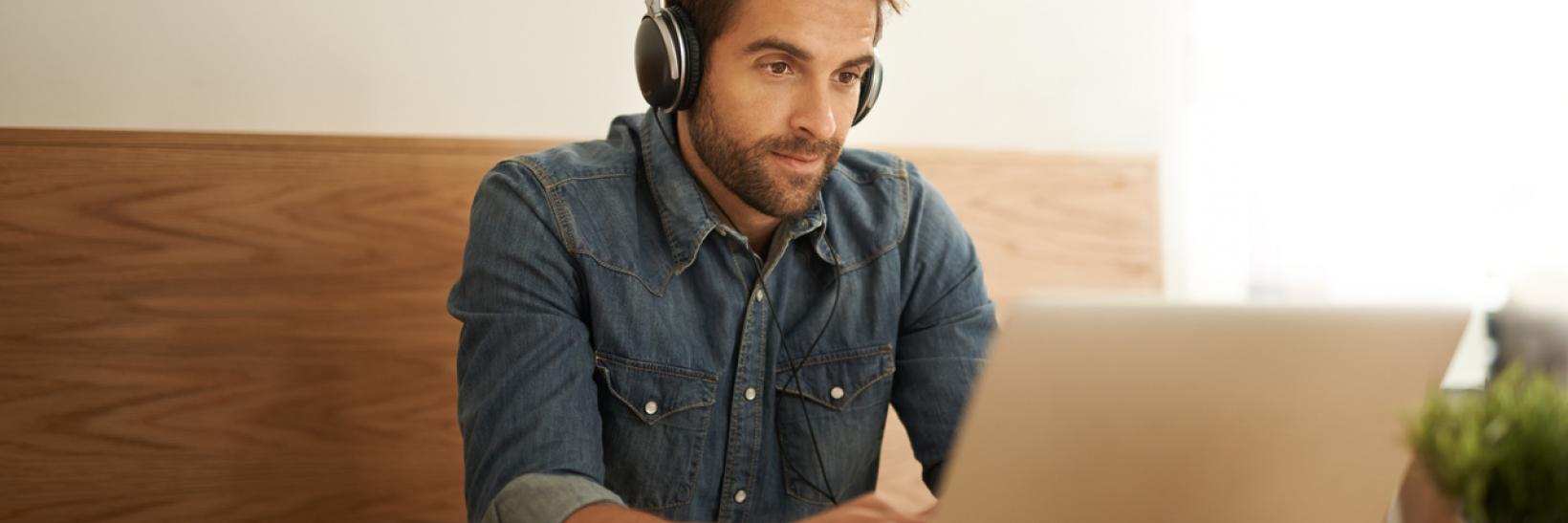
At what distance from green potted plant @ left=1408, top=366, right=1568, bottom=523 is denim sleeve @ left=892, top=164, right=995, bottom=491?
801 mm

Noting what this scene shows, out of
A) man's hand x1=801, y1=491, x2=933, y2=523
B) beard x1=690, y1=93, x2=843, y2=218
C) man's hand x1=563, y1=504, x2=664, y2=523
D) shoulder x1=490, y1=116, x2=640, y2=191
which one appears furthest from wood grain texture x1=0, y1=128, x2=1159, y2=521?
man's hand x1=801, y1=491, x2=933, y2=523

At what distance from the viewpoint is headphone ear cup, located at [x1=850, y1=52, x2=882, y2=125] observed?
4.34ft

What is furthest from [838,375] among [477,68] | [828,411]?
[477,68]

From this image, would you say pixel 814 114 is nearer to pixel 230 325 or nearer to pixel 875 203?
pixel 875 203

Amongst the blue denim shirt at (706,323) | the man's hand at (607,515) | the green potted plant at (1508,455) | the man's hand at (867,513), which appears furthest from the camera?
the blue denim shirt at (706,323)

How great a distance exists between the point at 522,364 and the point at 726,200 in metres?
0.37

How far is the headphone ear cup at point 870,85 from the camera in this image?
4.34ft

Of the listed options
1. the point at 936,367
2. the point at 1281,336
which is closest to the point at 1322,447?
the point at 1281,336

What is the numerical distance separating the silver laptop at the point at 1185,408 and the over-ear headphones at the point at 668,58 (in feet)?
2.31

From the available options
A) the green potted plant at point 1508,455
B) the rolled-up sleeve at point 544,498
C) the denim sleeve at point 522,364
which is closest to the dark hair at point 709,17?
the denim sleeve at point 522,364

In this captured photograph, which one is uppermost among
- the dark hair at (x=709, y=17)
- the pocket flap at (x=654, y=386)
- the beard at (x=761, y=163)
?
the dark hair at (x=709, y=17)

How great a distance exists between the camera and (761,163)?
128cm

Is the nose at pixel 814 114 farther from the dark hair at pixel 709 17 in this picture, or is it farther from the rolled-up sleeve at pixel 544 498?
the rolled-up sleeve at pixel 544 498

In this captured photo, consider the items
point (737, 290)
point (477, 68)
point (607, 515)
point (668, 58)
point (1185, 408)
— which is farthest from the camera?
point (477, 68)
